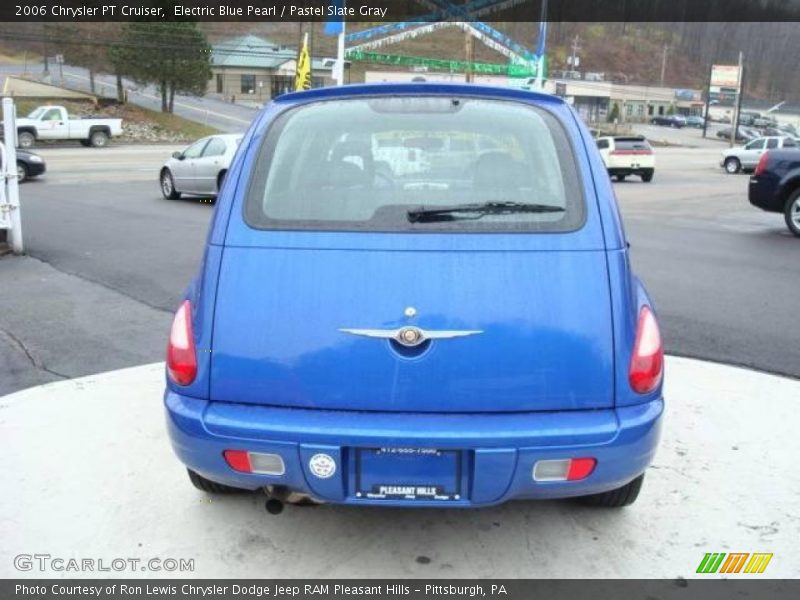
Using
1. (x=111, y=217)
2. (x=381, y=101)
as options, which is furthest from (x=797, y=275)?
(x=111, y=217)

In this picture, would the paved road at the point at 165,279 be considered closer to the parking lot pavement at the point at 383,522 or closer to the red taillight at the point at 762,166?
the red taillight at the point at 762,166

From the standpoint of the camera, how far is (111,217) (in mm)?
12633

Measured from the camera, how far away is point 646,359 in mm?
2619

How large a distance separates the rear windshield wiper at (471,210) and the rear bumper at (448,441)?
70cm

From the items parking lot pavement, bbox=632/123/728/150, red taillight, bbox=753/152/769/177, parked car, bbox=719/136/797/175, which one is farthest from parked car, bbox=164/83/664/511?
parking lot pavement, bbox=632/123/728/150

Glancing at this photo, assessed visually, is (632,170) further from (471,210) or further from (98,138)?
(471,210)

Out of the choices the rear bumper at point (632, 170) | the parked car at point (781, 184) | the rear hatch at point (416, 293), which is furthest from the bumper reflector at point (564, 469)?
the rear bumper at point (632, 170)

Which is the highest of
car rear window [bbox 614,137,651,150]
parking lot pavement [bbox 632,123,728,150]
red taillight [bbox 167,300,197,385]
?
red taillight [bbox 167,300,197,385]

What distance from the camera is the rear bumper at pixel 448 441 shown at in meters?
2.43

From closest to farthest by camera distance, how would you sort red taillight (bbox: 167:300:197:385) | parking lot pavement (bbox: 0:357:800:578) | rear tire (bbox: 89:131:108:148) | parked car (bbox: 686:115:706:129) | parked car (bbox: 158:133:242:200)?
red taillight (bbox: 167:300:197:385) → parking lot pavement (bbox: 0:357:800:578) → parked car (bbox: 158:133:242:200) → rear tire (bbox: 89:131:108:148) → parked car (bbox: 686:115:706:129)

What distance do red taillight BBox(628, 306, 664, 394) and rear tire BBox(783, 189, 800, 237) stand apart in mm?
9798

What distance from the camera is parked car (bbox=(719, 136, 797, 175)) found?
115 feet

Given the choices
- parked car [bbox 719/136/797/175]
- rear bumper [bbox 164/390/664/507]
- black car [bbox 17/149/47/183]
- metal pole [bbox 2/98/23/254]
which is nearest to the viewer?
rear bumper [bbox 164/390/664/507]

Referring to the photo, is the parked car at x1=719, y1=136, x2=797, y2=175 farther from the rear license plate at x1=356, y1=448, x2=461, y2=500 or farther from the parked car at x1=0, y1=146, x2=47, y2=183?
the rear license plate at x1=356, y1=448, x2=461, y2=500
